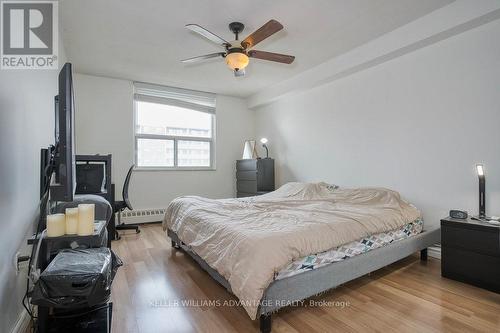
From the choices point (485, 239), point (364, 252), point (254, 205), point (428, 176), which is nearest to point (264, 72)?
point (254, 205)

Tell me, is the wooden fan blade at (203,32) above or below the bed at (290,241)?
above

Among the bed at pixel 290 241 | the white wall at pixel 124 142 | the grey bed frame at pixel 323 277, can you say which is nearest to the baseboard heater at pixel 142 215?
the white wall at pixel 124 142

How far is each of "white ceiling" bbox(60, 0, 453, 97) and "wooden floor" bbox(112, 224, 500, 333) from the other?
2476 mm

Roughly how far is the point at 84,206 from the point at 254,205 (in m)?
1.81

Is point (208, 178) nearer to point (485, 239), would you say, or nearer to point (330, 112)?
point (330, 112)

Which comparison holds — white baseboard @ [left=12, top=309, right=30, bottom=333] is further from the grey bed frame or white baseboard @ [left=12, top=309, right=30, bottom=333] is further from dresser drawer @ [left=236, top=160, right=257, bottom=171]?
dresser drawer @ [left=236, top=160, right=257, bottom=171]

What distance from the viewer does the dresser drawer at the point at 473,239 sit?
6.57ft

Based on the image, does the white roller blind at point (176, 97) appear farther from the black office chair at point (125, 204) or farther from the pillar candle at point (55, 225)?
the pillar candle at point (55, 225)

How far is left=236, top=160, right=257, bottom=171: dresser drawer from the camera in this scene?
4.72m

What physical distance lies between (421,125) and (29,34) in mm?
3853

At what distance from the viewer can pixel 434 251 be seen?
2793 mm

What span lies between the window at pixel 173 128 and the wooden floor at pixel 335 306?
254 cm

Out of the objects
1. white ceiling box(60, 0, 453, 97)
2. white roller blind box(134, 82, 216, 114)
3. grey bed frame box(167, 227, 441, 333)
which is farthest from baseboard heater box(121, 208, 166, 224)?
grey bed frame box(167, 227, 441, 333)

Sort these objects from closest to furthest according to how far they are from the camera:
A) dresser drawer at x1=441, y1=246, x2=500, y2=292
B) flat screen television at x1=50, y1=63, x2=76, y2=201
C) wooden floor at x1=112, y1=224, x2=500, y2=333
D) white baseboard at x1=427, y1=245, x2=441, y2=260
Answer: flat screen television at x1=50, y1=63, x2=76, y2=201 < wooden floor at x1=112, y1=224, x2=500, y2=333 < dresser drawer at x1=441, y1=246, x2=500, y2=292 < white baseboard at x1=427, y1=245, x2=441, y2=260
